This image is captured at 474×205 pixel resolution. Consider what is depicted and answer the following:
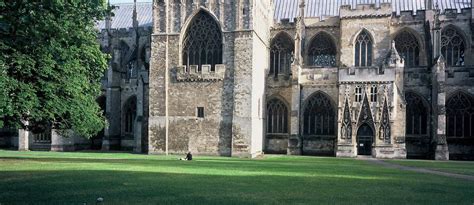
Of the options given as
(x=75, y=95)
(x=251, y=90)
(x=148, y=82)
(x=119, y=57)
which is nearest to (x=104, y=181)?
(x=75, y=95)

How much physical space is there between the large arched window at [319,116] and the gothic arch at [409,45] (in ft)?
27.6

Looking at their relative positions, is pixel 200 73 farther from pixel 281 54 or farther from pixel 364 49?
pixel 364 49

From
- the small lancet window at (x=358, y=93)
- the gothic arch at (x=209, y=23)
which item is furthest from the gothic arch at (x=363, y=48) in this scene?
the gothic arch at (x=209, y=23)

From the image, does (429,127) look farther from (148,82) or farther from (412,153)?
(148,82)

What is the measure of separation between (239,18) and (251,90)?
18.7 feet

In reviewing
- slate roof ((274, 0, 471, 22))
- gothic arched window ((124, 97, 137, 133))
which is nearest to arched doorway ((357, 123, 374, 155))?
slate roof ((274, 0, 471, 22))

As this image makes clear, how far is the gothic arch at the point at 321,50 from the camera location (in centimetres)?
4238

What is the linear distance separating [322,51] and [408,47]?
760 cm

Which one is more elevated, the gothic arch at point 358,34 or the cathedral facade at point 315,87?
the gothic arch at point 358,34

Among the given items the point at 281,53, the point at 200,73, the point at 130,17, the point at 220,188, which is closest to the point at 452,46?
the point at 281,53

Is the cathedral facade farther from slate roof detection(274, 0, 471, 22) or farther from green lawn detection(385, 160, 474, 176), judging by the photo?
green lawn detection(385, 160, 474, 176)

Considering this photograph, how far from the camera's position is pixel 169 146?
3650 cm

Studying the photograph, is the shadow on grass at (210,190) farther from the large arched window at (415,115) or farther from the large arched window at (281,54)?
the large arched window at (281,54)

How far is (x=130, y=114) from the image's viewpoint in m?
45.6
